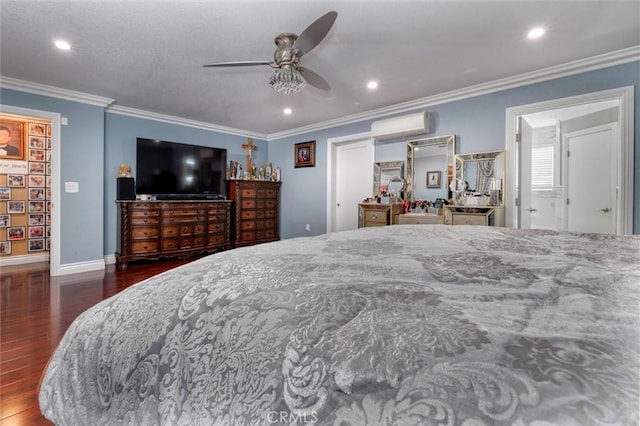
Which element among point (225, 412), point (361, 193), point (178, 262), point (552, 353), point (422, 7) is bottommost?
point (178, 262)

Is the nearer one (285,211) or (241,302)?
(241,302)

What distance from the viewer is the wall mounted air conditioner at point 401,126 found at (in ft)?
12.6

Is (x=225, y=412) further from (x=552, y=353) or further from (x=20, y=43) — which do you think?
(x=20, y=43)

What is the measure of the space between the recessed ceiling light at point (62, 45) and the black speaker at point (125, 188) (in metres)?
1.96

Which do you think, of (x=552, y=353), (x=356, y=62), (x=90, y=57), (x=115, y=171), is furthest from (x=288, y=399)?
(x=115, y=171)

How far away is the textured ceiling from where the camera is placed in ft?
6.77

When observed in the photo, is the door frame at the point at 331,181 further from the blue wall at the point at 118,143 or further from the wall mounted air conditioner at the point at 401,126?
the blue wall at the point at 118,143

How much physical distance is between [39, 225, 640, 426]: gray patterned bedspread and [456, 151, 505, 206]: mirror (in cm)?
268

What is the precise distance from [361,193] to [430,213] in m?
1.35

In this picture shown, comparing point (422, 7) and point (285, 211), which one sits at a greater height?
point (422, 7)

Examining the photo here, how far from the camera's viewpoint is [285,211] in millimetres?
6020

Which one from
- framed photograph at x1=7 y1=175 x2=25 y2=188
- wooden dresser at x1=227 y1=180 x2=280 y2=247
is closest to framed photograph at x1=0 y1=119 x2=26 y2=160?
framed photograph at x1=7 y1=175 x2=25 y2=188

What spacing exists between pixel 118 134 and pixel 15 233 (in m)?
2.21

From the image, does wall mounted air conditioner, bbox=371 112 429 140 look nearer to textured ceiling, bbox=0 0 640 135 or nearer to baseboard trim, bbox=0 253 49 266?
textured ceiling, bbox=0 0 640 135
